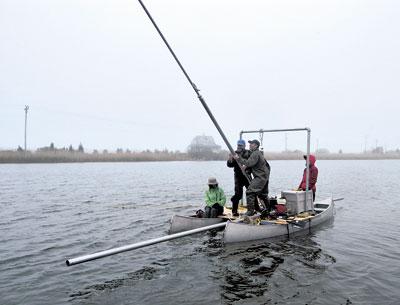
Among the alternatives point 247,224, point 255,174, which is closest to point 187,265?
point 247,224

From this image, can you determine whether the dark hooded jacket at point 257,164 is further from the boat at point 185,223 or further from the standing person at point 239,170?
the boat at point 185,223

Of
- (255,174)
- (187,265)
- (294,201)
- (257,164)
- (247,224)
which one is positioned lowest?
(187,265)

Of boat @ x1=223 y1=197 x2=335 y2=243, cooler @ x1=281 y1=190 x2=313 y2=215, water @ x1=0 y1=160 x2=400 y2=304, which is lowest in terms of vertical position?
water @ x1=0 y1=160 x2=400 y2=304

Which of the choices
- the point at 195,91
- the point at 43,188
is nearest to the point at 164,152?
the point at 43,188

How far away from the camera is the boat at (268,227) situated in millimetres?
9484

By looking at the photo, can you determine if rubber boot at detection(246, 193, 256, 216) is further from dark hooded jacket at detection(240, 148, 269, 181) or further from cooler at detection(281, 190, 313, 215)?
cooler at detection(281, 190, 313, 215)

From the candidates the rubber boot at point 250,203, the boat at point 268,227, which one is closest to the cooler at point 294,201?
the boat at point 268,227

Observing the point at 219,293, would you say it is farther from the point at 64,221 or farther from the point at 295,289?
the point at 64,221

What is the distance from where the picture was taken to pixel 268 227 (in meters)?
9.98

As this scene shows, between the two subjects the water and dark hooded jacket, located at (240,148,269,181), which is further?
dark hooded jacket, located at (240,148,269,181)

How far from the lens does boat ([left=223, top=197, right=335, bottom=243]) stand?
9.48 meters

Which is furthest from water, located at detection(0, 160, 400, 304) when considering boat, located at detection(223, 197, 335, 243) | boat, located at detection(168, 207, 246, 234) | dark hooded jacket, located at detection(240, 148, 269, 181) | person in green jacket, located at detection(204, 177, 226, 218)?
dark hooded jacket, located at detection(240, 148, 269, 181)

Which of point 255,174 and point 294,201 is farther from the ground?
point 255,174

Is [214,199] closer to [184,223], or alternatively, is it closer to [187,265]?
[184,223]
